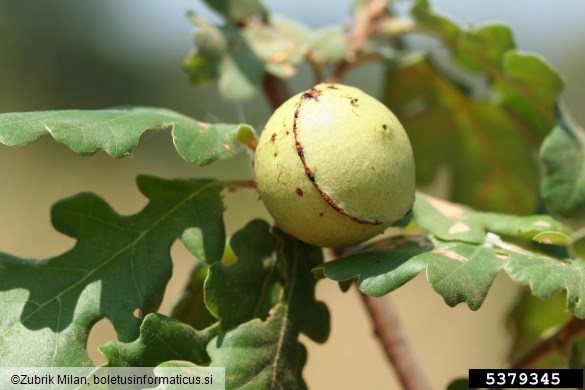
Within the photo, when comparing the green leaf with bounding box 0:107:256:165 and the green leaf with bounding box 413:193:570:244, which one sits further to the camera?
the green leaf with bounding box 413:193:570:244

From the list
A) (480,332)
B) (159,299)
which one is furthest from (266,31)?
(480,332)

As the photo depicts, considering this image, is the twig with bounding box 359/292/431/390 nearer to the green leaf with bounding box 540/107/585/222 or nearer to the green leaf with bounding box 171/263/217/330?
the green leaf with bounding box 171/263/217/330

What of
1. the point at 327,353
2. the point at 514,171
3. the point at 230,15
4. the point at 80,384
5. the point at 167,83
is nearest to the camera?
the point at 80,384

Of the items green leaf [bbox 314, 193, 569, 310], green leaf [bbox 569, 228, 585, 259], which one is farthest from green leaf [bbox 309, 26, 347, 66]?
green leaf [bbox 569, 228, 585, 259]

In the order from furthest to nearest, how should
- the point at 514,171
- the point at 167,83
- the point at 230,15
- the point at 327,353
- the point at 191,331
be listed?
1. the point at 167,83
2. the point at 327,353
3. the point at 514,171
4. the point at 230,15
5. the point at 191,331

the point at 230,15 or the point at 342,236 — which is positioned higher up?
the point at 230,15

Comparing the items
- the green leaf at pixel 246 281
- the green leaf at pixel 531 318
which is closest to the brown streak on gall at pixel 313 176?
the green leaf at pixel 246 281

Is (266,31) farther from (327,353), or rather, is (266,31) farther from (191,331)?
(327,353)
